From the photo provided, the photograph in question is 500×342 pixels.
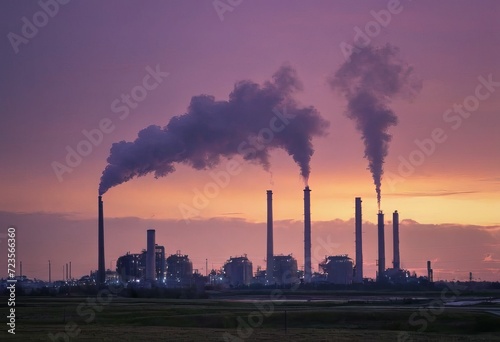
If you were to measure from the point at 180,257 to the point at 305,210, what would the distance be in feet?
206

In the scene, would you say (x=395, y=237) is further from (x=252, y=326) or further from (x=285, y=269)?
(x=252, y=326)

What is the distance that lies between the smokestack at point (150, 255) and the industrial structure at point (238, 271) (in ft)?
187

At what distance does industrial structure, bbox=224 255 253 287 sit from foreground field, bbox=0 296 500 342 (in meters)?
125

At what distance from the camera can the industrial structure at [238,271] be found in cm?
18788

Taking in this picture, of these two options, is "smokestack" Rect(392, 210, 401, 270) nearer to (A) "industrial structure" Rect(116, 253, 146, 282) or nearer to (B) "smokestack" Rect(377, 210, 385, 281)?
(B) "smokestack" Rect(377, 210, 385, 281)

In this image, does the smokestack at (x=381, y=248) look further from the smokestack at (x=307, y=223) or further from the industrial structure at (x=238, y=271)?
the industrial structure at (x=238, y=271)

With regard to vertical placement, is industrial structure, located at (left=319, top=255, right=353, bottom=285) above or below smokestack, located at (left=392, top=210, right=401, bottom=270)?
below

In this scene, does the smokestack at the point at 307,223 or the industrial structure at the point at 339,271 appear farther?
the industrial structure at the point at 339,271

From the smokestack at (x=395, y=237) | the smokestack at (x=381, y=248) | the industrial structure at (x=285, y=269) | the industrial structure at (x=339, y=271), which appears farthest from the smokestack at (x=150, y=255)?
the smokestack at (x=395, y=237)

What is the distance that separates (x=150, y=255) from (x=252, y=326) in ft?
262

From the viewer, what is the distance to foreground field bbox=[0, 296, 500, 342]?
40250 mm

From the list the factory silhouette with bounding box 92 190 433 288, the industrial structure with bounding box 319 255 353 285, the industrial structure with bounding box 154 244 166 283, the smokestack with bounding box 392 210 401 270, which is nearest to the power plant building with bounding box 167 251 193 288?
the factory silhouette with bounding box 92 190 433 288

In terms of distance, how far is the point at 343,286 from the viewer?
146 m

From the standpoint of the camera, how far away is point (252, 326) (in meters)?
49.7
